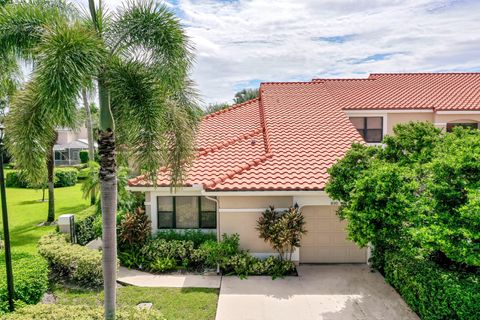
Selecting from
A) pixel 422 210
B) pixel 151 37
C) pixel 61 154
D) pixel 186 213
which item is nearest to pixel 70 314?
pixel 186 213

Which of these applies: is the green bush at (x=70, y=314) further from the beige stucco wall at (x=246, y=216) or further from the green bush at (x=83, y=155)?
the green bush at (x=83, y=155)

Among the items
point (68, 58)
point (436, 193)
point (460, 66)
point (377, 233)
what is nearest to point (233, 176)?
point (377, 233)

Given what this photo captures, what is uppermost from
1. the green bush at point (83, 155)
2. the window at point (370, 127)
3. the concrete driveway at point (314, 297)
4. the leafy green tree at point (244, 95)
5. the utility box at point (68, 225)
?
the leafy green tree at point (244, 95)

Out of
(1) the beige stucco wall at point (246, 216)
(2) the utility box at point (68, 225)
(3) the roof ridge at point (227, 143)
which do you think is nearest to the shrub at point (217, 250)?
(1) the beige stucco wall at point (246, 216)

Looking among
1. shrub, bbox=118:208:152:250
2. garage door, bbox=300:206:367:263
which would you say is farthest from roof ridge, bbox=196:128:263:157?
garage door, bbox=300:206:367:263

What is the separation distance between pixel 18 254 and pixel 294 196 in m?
9.12

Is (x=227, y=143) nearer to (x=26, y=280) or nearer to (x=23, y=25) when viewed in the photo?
(x=26, y=280)

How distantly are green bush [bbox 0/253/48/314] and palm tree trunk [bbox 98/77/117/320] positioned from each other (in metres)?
3.16

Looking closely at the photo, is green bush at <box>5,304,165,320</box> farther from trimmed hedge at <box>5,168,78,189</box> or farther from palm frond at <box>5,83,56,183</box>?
trimmed hedge at <box>5,168,78,189</box>

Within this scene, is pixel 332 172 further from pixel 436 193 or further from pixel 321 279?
pixel 321 279

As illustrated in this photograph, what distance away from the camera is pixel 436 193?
26.1 ft

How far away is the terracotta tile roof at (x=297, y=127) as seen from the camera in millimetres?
12750

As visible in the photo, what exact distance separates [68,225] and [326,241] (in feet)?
33.1

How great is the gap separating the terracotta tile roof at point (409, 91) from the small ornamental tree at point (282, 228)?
957 centimetres
